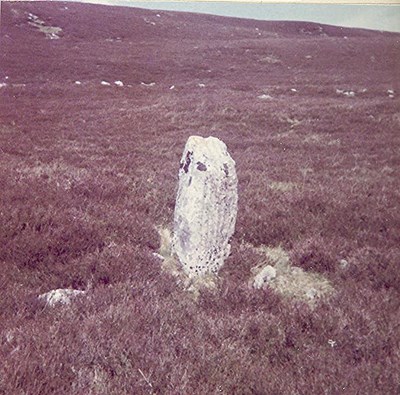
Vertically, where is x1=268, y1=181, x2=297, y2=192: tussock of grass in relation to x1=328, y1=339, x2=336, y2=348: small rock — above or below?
below

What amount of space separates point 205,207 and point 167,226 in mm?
1618

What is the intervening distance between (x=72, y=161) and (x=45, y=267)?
17.4ft

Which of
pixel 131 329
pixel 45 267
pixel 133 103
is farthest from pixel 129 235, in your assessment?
pixel 133 103

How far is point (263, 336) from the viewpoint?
383 centimetres

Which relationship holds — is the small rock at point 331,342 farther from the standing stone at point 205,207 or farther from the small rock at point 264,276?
the standing stone at point 205,207

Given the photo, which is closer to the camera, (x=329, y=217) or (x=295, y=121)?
(x=329, y=217)

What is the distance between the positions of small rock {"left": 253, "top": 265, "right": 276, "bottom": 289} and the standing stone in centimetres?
51

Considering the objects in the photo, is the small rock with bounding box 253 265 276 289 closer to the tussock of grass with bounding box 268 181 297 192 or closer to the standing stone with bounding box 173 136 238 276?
the standing stone with bounding box 173 136 238 276

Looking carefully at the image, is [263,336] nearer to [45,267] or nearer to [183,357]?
[183,357]

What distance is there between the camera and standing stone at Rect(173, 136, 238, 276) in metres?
5.08

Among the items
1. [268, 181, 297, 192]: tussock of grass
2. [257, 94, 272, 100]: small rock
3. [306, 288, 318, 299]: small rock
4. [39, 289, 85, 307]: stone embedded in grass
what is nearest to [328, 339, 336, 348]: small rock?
[306, 288, 318, 299]: small rock

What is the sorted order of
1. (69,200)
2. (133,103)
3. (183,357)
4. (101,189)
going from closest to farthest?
(183,357), (69,200), (101,189), (133,103)

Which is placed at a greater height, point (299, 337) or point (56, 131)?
point (299, 337)

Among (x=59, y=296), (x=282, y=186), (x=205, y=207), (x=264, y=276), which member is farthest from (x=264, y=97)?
(x=59, y=296)
